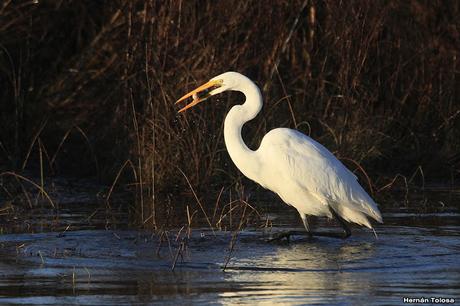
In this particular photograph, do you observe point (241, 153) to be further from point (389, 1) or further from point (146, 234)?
point (389, 1)

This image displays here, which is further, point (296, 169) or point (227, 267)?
point (296, 169)

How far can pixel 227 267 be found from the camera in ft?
22.5

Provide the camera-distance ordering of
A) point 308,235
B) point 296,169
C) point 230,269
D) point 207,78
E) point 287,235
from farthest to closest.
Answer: point 207,78, point 308,235, point 296,169, point 287,235, point 230,269

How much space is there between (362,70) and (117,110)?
2.75 m

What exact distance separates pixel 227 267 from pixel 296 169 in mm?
1951

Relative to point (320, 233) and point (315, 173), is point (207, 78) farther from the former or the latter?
point (320, 233)

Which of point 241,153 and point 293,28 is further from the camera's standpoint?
point 293,28

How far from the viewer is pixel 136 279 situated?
6.48m

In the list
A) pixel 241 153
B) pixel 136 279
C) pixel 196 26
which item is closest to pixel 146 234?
pixel 241 153

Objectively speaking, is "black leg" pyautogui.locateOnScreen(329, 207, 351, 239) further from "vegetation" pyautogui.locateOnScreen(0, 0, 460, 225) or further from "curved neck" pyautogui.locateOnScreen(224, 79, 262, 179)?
"vegetation" pyautogui.locateOnScreen(0, 0, 460, 225)

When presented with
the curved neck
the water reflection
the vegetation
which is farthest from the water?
the vegetation

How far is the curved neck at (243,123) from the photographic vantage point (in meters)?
8.71

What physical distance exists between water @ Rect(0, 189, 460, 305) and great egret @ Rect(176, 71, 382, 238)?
266 mm

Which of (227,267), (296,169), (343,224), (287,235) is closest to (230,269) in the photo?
(227,267)
